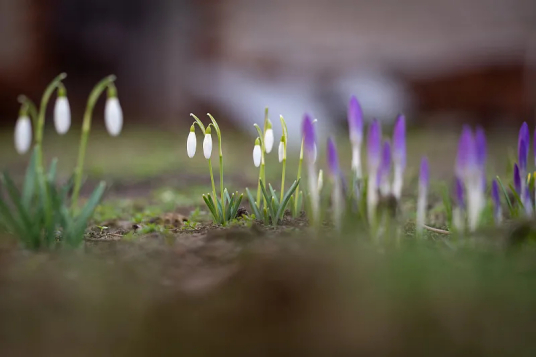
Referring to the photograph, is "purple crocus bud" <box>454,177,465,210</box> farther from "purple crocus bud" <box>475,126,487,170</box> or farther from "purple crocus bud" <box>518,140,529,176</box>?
"purple crocus bud" <box>518,140,529,176</box>

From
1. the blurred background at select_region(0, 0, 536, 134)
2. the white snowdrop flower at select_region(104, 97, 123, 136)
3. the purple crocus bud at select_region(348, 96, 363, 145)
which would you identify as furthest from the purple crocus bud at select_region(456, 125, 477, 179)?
the blurred background at select_region(0, 0, 536, 134)

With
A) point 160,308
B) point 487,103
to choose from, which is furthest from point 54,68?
point 160,308

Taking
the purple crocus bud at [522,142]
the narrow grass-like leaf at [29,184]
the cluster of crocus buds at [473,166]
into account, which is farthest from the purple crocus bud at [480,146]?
the narrow grass-like leaf at [29,184]

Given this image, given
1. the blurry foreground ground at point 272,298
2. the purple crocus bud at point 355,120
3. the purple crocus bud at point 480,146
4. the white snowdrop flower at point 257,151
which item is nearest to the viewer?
the blurry foreground ground at point 272,298

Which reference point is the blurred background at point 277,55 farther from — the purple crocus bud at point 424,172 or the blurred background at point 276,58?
the purple crocus bud at point 424,172

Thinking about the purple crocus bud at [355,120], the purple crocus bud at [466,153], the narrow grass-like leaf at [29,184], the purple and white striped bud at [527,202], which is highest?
the purple crocus bud at [355,120]

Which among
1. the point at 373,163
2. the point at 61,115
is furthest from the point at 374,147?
the point at 61,115

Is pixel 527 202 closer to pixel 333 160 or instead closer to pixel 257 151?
pixel 333 160
